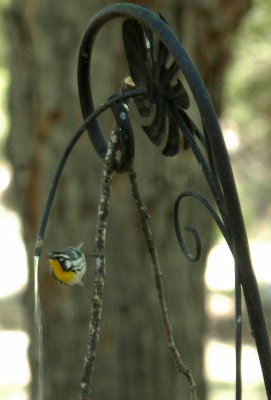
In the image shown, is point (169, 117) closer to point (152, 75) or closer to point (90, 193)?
point (152, 75)

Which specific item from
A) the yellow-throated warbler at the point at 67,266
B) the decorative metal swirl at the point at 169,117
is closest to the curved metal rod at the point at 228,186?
the decorative metal swirl at the point at 169,117

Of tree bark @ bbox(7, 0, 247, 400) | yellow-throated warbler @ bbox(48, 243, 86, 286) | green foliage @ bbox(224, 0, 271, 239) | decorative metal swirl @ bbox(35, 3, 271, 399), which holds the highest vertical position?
green foliage @ bbox(224, 0, 271, 239)

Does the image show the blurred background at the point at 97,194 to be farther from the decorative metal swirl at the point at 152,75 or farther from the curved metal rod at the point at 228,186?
the curved metal rod at the point at 228,186

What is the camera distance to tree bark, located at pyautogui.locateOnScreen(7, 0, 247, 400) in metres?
2.30

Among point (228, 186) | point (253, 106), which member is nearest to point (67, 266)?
point (228, 186)

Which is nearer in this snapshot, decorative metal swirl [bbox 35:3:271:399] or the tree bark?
decorative metal swirl [bbox 35:3:271:399]

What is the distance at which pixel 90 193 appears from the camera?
2320mm

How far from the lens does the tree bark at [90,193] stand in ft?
7.55

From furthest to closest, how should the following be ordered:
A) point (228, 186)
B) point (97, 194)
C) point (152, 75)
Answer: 1. point (97, 194)
2. point (152, 75)
3. point (228, 186)

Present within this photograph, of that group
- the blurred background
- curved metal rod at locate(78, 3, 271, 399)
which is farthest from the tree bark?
curved metal rod at locate(78, 3, 271, 399)

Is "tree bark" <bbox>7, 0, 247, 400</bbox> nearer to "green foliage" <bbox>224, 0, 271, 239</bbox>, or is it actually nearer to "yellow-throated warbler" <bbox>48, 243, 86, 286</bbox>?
"green foliage" <bbox>224, 0, 271, 239</bbox>

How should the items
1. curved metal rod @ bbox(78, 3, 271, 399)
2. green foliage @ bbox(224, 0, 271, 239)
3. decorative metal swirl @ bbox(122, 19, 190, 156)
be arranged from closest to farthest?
curved metal rod @ bbox(78, 3, 271, 399), decorative metal swirl @ bbox(122, 19, 190, 156), green foliage @ bbox(224, 0, 271, 239)

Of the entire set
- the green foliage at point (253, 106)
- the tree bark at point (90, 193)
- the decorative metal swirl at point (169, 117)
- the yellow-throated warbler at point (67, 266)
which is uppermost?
the green foliage at point (253, 106)

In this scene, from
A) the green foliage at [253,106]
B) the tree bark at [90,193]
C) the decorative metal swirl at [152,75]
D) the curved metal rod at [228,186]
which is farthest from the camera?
the green foliage at [253,106]
